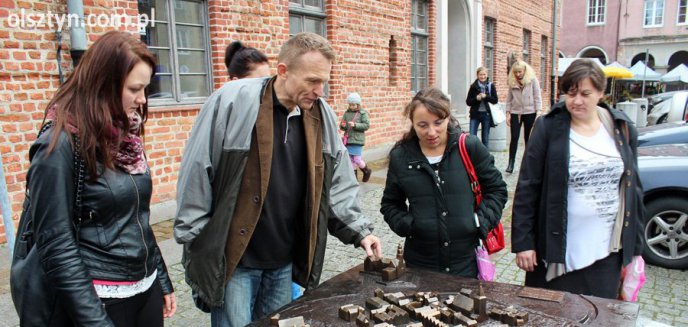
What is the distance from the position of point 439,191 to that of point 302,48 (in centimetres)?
101

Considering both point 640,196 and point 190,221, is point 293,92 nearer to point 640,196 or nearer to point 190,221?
point 190,221

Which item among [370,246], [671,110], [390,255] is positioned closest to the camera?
[370,246]

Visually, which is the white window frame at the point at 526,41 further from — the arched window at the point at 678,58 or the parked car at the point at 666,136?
the arched window at the point at 678,58

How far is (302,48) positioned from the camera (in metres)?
2.16

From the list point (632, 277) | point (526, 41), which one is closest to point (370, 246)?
point (632, 277)

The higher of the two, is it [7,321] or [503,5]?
[503,5]

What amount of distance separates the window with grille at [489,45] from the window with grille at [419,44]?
160 inches

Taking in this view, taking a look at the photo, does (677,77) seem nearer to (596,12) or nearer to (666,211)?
(596,12)

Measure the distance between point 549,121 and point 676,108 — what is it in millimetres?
14541

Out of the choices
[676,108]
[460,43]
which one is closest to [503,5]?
[460,43]

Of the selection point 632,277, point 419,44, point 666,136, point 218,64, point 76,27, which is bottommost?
point 632,277

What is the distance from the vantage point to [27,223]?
1.72 metres

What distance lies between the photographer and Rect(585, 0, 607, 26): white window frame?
3643 centimetres

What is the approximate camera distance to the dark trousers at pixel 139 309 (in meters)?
1.86
